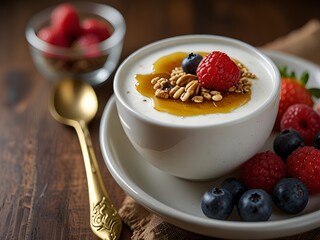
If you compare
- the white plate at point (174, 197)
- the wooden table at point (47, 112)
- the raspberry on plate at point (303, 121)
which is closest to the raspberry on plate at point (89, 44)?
the wooden table at point (47, 112)

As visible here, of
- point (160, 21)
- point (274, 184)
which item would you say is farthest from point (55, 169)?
point (160, 21)

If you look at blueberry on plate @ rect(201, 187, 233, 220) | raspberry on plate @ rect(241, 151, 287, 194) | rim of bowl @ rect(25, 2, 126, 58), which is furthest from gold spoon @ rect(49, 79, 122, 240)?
raspberry on plate @ rect(241, 151, 287, 194)

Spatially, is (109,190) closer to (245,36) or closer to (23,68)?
(23,68)

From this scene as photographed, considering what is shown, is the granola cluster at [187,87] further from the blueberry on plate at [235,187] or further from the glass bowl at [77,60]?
the glass bowl at [77,60]

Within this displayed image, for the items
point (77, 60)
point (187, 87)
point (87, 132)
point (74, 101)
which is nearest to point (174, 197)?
point (187, 87)

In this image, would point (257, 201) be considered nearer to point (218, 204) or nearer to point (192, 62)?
point (218, 204)
